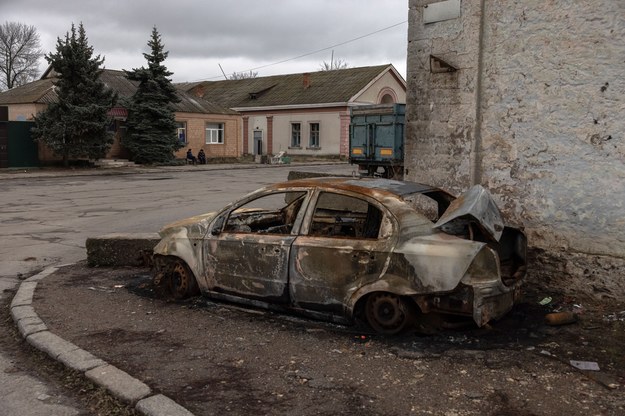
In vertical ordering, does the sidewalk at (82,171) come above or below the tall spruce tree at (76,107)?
below

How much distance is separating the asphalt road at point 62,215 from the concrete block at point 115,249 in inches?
33.3

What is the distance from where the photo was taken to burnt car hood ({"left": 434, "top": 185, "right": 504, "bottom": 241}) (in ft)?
15.3

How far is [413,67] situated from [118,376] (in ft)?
17.4

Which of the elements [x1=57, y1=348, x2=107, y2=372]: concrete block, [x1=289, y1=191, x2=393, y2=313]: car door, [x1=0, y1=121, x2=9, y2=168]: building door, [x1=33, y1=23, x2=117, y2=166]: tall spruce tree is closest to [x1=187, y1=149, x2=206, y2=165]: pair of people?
[x1=33, y1=23, x2=117, y2=166]: tall spruce tree

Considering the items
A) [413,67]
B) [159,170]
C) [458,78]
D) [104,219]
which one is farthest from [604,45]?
[159,170]

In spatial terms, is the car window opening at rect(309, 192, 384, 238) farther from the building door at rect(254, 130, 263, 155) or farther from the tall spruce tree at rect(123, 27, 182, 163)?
the building door at rect(254, 130, 263, 155)

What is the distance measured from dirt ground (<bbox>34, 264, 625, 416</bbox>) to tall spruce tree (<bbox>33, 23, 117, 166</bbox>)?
23.0 metres

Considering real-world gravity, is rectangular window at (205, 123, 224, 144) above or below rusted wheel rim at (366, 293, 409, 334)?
above

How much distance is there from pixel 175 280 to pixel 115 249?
78.8 inches

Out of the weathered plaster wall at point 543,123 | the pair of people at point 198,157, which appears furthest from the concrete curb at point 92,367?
the pair of people at point 198,157

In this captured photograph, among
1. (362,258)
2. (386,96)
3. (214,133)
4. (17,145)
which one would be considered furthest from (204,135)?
(362,258)

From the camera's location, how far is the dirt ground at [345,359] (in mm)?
3725

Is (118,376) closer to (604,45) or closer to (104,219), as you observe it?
(604,45)

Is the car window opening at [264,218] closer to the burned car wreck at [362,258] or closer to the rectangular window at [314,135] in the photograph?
the burned car wreck at [362,258]
